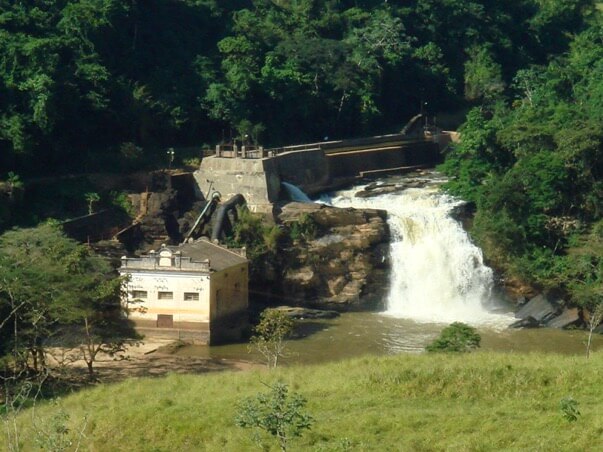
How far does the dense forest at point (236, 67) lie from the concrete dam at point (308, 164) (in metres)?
2.70

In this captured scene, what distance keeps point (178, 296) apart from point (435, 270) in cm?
1065

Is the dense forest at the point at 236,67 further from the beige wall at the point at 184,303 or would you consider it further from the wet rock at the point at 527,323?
the wet rock at the point at 527,323

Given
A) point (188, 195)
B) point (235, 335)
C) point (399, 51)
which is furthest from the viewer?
point (399, 51)

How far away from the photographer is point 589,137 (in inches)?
2192

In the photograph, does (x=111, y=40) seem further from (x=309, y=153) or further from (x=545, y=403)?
(x=545, y=403)

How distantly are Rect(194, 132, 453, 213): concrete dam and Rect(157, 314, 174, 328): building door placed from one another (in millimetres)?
8539

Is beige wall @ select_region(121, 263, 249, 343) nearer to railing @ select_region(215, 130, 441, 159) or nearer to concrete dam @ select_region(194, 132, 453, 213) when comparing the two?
concrete dam @ select_region(194, 132, 453, 213)

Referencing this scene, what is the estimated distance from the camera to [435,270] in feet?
181

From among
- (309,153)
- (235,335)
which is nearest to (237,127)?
(309,153)

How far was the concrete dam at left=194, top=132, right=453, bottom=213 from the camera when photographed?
57.3m

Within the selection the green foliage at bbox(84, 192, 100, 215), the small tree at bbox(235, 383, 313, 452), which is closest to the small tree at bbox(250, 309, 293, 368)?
the green foliage at bbox(84, 192, 100, 215)

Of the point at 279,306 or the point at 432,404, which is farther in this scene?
the point at 279,306

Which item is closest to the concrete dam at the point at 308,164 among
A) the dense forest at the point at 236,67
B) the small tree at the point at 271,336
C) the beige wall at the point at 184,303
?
the dense forest at the point at 236,67

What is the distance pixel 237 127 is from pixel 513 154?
11799 millimetres
